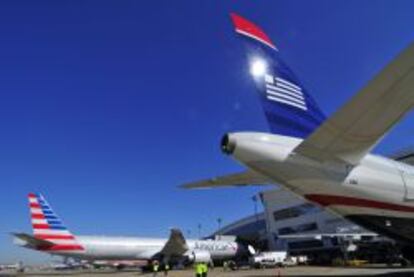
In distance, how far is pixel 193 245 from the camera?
5081 centimetres

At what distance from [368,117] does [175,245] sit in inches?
1631

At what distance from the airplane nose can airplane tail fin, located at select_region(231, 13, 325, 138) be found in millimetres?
1341

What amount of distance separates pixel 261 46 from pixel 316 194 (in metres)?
3.64

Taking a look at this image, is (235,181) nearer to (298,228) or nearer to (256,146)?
(256,146)

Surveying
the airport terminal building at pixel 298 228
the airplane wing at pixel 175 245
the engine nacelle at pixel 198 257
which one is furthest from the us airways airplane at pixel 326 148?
the airport terminal building at pixel 298 228

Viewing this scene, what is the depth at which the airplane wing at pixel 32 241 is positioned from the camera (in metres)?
41.6

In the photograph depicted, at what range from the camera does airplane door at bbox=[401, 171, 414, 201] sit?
1323 centimetres

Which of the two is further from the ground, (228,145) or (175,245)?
(175,245)

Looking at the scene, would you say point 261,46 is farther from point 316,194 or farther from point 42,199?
point 42,199

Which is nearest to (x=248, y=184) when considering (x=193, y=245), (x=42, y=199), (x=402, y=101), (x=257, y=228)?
(x=402, y=101)

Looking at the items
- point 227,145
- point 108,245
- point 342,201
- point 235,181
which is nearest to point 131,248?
point 108,245

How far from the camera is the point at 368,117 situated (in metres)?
9.02

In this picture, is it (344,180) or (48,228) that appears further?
(48,228)

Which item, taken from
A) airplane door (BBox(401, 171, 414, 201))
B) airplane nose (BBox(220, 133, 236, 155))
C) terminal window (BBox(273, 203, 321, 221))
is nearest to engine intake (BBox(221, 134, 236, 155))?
airplane nose (BBox(220, 133, 236, 155))
